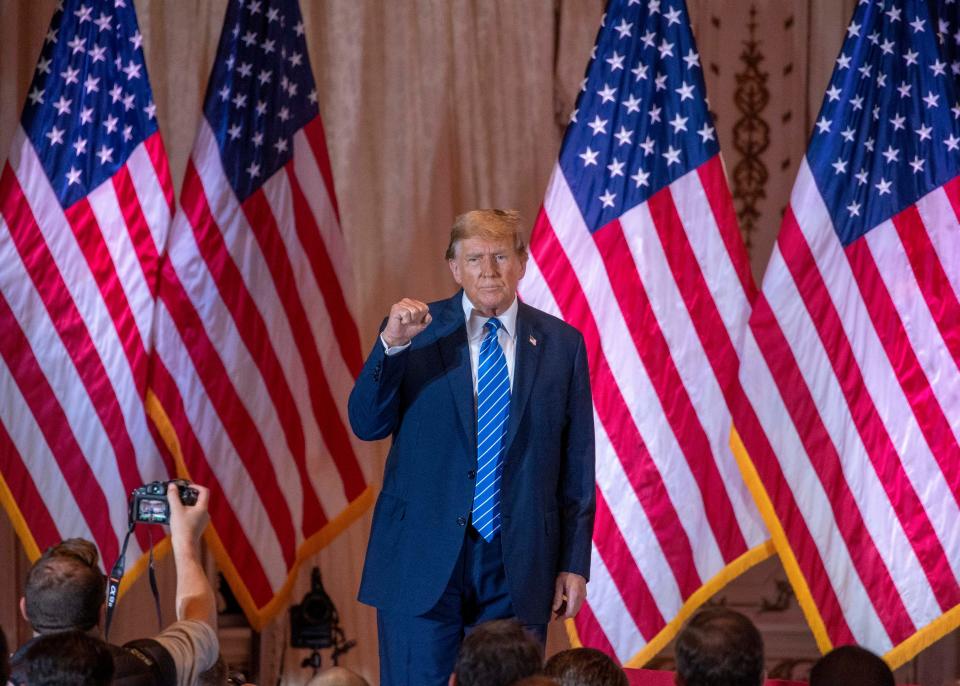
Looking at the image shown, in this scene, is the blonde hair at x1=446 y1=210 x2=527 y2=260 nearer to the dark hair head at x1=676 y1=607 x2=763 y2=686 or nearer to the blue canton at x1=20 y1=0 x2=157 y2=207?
the dark hair head at x1=676 y1=607 x2=763 y2=686

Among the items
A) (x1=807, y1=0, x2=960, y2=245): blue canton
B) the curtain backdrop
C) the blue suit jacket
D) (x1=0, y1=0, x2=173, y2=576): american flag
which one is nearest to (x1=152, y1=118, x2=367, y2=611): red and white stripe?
(x1=0, y1=0, x2=173, y2=576): american flag

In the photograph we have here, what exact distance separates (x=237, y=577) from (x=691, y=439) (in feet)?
6.10

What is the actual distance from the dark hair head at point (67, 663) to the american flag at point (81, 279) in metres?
2.89

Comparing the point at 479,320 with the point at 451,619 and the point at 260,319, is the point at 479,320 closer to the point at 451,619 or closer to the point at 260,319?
the point at 451,619

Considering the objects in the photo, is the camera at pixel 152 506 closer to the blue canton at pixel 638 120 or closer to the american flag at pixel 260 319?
the american flag at pixel 260 319

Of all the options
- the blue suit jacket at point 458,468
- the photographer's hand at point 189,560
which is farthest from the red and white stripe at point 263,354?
the photographer's hand at point 189,560

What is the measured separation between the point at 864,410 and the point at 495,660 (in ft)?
9.35

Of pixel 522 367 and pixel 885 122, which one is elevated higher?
pixel 885 122

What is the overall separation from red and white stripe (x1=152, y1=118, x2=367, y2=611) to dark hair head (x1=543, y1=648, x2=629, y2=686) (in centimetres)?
286

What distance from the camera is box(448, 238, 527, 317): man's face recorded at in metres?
3.85

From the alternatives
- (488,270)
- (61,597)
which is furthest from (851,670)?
(61,597)

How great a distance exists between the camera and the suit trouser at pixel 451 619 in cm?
381


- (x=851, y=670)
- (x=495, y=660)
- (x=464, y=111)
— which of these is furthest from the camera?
(x=464, y=111)

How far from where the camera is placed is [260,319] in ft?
17.7
